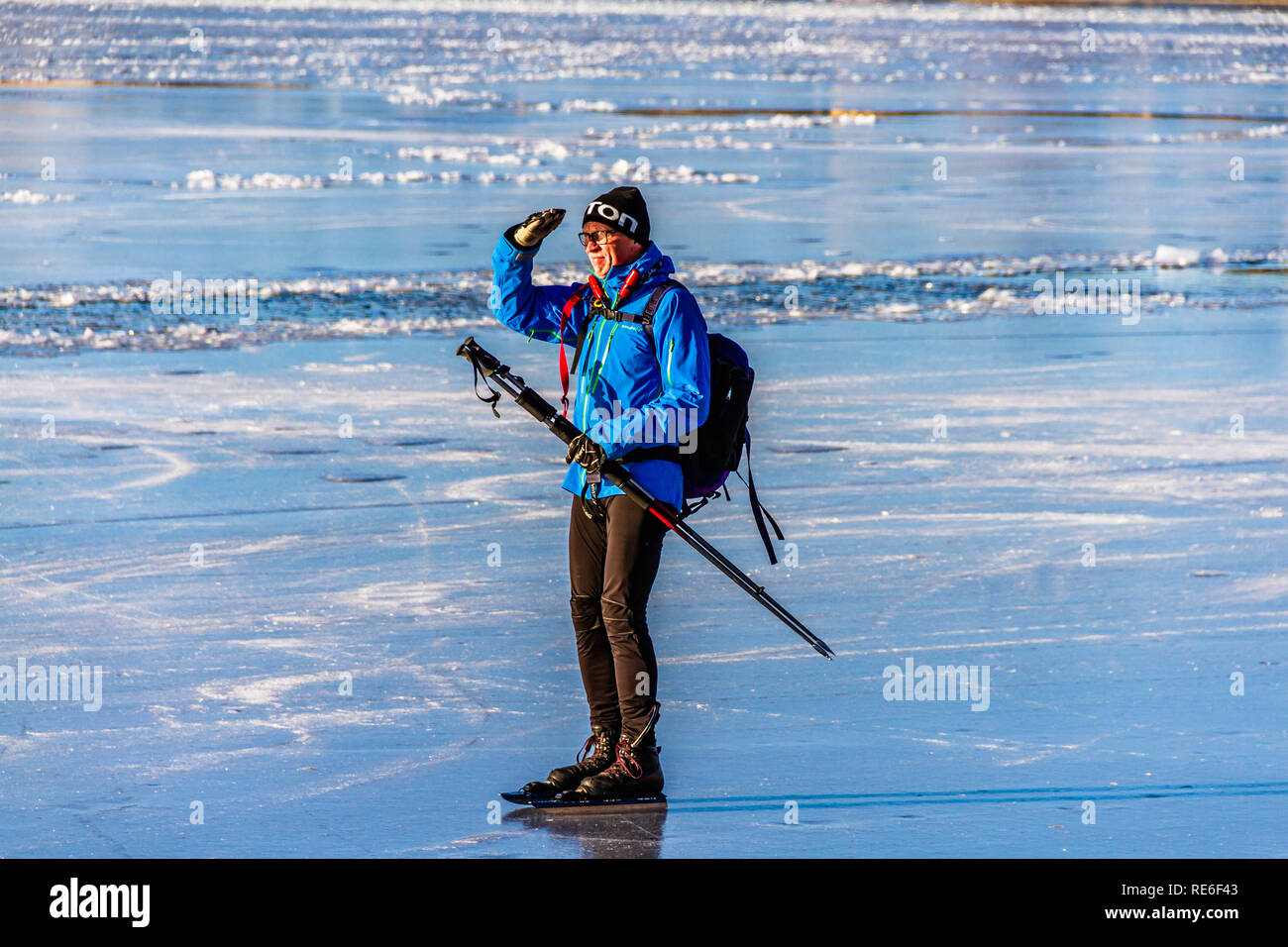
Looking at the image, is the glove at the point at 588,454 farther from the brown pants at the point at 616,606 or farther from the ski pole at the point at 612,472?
the brown pants at the point at 616,606

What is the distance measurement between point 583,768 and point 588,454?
35.5 inches

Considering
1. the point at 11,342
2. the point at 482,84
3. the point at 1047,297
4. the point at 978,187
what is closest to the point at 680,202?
the point at 978,187

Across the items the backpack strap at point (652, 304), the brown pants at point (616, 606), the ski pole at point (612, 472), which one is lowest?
the brown pants at point (616, 606)

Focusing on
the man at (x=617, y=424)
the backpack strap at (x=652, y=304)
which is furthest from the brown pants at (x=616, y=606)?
the backpack strap at (x=652, y=304)

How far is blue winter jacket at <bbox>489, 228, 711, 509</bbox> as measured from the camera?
15.3 feet

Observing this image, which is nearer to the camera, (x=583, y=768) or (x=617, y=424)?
(x=617, y=424)

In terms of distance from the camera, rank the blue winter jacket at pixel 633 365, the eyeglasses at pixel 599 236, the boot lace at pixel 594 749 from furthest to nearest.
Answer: the boot lace at pixel 594 749 < the eyeglasses at pixel 599 236 < the blue winter jacket at pixel 633 365


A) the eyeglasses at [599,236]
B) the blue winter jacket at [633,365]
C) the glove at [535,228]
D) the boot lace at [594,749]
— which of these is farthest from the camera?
the boot lace at [594,749]

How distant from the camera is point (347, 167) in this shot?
67.3 ft

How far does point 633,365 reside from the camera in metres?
4.79

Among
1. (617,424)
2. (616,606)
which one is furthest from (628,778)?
(617,424)

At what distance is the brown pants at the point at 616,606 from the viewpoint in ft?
15.8

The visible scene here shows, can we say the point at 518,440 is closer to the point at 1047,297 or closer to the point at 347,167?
the point at 1047,297

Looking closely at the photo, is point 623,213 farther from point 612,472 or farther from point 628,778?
point 628,778
